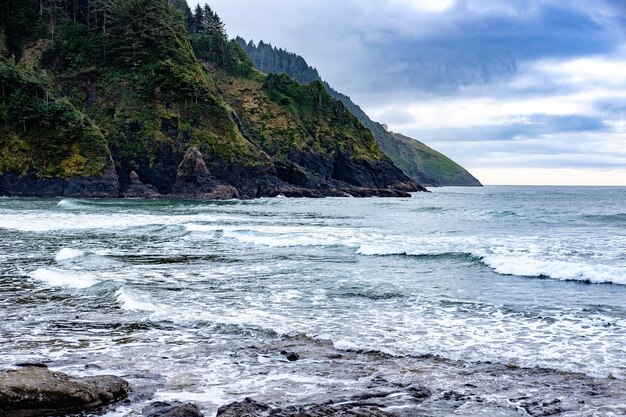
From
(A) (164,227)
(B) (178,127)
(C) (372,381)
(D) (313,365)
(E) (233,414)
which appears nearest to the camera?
Result: (E) (233,414)

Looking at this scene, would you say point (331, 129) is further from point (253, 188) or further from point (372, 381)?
point (372, 381)

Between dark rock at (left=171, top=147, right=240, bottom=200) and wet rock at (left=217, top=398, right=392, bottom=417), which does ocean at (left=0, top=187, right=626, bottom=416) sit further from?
dark rock at (left=171, top=147, right=240, bottom=200)

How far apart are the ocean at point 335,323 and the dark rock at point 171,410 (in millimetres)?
200

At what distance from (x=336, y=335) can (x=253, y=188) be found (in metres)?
72.2

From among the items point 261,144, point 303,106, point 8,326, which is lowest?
point 8,326

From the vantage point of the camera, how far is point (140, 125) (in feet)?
251

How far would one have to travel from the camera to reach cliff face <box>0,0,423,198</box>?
68.1m

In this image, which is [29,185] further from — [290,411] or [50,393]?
[290,411]

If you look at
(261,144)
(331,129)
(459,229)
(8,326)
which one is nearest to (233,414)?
(8,326)

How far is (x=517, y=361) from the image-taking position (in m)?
8.38

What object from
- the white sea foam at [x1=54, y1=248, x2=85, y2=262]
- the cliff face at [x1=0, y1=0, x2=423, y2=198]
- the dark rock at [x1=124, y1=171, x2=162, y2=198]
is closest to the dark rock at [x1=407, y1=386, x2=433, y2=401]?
the white sea foam at [x1=54, y1=248, x2=85, y2=262]

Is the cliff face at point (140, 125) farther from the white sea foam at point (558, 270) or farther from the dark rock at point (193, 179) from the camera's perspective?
the white sea foam at point (558, 270)

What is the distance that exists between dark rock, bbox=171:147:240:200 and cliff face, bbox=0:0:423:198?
0.46 ft

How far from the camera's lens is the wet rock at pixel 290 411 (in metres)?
5.65
